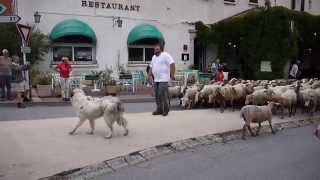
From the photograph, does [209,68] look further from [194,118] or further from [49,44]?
[194,118]

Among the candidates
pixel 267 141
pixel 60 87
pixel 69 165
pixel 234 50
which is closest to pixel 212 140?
pixel 267 141

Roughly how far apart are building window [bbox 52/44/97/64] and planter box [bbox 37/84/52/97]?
4.34m

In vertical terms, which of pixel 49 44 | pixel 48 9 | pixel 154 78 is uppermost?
pixel 48 9

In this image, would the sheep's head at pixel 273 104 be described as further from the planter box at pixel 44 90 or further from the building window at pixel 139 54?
the building window at pixel 139 54

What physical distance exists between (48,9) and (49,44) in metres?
1.74

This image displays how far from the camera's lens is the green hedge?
2912cm

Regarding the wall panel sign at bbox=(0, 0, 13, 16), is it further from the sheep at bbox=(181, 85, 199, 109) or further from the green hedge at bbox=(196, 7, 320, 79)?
the green hedge at bbox=(196, 7, 320, 79)

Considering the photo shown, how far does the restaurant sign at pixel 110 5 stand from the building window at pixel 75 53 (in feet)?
6.66

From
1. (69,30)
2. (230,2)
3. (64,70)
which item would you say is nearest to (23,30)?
(64,70)

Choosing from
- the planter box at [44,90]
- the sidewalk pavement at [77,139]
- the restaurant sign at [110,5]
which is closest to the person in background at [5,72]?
the planter box at [44,90]

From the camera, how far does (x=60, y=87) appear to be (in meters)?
19.9

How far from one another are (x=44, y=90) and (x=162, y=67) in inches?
319

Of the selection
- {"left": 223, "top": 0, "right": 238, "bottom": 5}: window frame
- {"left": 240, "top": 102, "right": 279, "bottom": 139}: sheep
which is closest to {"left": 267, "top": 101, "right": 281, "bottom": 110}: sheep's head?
{"left": 240, "top": 102, "right": 279, "bottom": 139}: sheep

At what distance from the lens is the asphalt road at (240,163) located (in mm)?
7730
